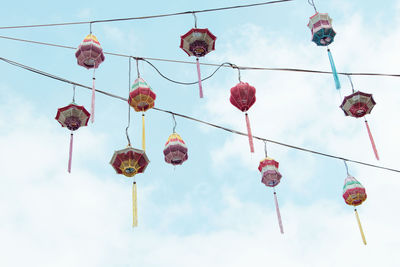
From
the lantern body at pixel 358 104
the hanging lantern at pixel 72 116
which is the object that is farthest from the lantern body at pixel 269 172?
the hanging lantern at pixel 72 116

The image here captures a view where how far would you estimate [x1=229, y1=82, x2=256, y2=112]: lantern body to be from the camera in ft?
34.2

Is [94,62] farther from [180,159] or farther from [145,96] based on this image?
[180,159]

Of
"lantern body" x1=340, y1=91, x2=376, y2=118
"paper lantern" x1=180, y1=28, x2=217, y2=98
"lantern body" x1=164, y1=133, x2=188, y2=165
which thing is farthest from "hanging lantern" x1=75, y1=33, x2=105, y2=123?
"lantern body" x1=340, y1=91, x2=376, y2=118

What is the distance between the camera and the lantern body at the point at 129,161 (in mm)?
10359

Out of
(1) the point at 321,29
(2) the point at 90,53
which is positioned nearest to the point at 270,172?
(1) the point at 321,29

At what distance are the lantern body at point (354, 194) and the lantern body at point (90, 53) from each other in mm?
6662

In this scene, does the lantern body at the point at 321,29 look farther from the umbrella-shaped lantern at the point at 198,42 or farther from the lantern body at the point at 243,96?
the umbrella-shaped lantern at the point at 198,42

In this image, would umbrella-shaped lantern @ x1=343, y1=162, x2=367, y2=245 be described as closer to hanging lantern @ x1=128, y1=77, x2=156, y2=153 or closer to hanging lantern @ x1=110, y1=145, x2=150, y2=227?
hanging lantern @ x1=110, y1=145, x2=150, y2=227

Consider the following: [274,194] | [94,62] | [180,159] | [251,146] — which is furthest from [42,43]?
[274,194]

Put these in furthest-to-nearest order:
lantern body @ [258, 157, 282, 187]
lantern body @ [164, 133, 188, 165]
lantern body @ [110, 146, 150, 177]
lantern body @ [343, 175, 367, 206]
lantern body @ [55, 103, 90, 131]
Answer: lantern body @ [343, 175, 367, 206]
lantern body @ [258, 157, 282, 187]
lantern body @ [164, 133, 188, 165]
lantern body @ [55, 103, 90, 131]
lantern body @ [110, 146, 150, 177]

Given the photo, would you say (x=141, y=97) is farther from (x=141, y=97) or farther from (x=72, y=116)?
(x=72, y=116)

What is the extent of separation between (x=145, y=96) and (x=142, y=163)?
1.30 m

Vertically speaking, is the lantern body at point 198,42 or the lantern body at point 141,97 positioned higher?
the lantern body at point 198,42

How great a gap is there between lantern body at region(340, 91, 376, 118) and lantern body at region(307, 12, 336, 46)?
1551 mm
